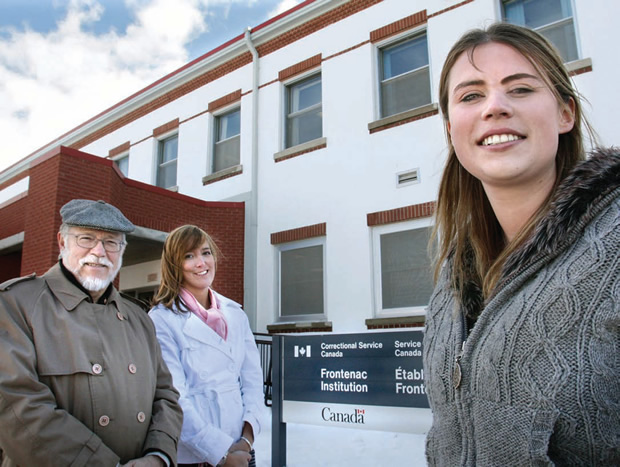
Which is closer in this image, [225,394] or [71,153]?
[225,394]

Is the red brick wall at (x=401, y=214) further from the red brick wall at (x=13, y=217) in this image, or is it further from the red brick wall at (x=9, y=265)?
the red brick wall at (x=9, y=265)

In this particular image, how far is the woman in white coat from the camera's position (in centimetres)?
295

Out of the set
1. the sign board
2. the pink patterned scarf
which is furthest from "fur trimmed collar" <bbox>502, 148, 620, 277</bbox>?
the sign board

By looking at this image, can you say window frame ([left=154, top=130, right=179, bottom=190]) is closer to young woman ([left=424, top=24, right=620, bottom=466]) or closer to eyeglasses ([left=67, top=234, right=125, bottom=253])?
eyeglasses ([left=67, top=234, right=125, bottom=253])

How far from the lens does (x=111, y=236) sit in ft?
10.00

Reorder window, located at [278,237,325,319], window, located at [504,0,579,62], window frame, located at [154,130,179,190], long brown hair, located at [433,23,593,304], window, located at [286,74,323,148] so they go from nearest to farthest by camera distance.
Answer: long brown hair, located at [433,23,593,304] < window, located at [504,0,579,62] < window, located at [278,237,325,319] < window, located at [286,74,323,148] < window frame, located at [154,130,179,190]

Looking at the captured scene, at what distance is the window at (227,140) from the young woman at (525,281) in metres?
10.3

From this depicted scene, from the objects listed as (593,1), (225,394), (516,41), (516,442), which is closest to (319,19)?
(593,1)

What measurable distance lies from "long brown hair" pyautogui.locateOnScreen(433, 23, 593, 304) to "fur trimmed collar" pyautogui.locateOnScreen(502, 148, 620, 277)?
0.09 m

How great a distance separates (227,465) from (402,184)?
633 centimetres

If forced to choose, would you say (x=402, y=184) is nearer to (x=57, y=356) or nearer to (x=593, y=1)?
(x=593, y=1)

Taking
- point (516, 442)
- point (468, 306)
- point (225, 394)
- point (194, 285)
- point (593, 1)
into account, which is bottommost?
point (225, 394)

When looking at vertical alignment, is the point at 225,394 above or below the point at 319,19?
below

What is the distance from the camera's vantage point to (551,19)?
7.68 m
